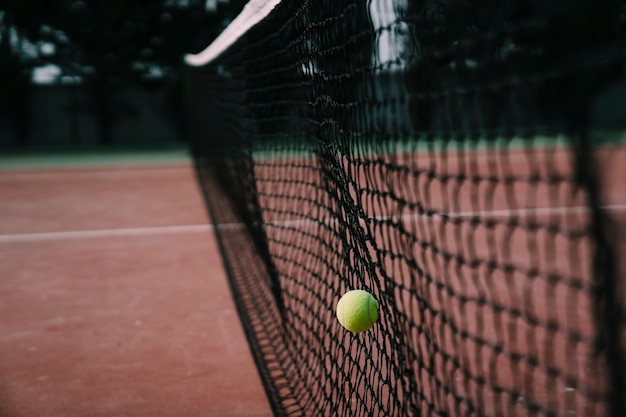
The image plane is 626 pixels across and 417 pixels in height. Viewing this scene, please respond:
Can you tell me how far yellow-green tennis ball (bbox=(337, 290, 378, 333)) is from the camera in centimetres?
194

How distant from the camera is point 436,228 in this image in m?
4.88

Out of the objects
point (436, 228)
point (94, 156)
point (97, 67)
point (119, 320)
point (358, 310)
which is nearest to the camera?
point (358, 310)

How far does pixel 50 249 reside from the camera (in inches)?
187

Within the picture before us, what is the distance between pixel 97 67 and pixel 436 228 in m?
10.3

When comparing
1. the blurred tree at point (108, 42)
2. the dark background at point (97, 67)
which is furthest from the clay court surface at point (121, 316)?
the blurred tree at point (108, 42)

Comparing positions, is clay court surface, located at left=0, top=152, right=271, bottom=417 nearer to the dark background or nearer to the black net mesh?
the black net mesh

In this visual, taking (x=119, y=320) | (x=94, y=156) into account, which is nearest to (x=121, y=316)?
(x=119, y=320)

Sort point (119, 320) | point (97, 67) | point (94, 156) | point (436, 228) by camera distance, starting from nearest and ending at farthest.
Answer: point (119, 320), point (436, 228), point (94, 156), point (97, 67)

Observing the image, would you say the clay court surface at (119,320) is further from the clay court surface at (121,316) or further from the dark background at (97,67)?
the dark background at (97,67)

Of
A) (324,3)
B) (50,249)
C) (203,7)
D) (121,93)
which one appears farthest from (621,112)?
(324,3)

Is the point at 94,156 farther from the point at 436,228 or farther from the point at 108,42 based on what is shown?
the point at 436,228

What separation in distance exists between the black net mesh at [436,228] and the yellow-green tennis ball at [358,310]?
0.14ft

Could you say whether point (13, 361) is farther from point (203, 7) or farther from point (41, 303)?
point (203, 7)

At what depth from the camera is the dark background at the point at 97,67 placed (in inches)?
516
